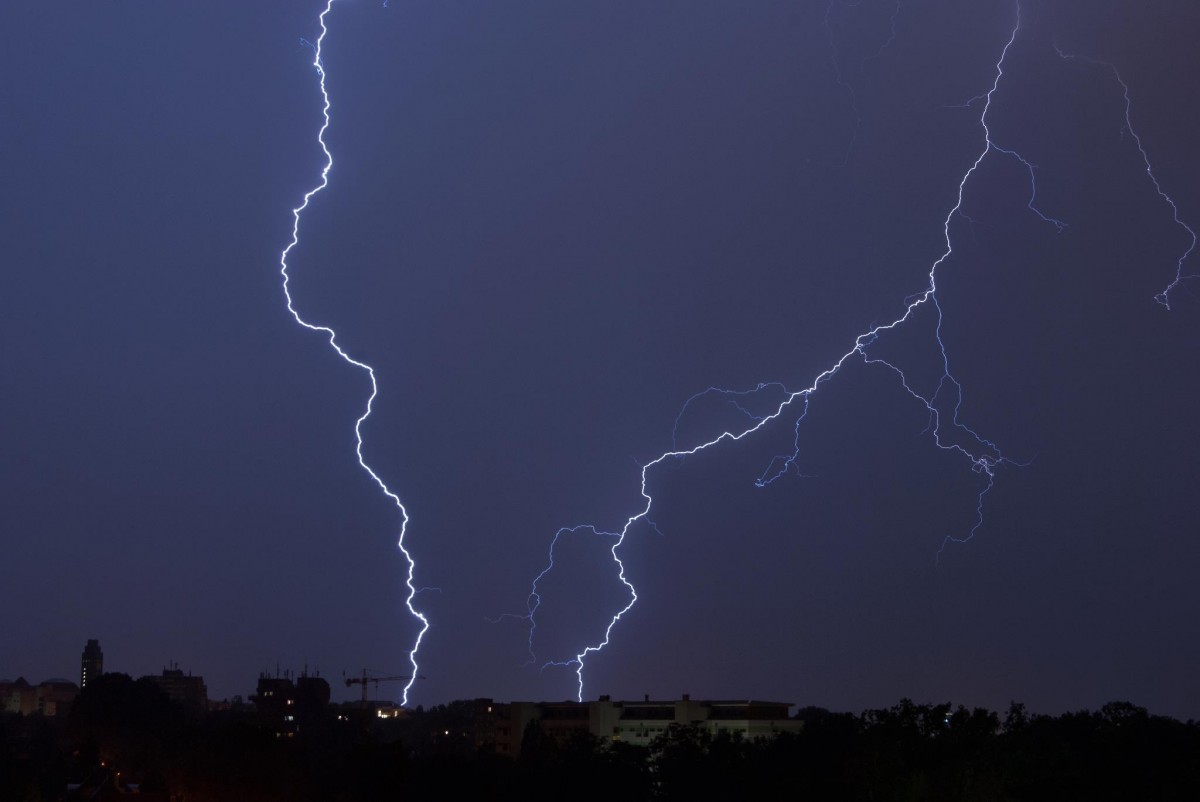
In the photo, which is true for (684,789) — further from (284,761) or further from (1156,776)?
(284,761)

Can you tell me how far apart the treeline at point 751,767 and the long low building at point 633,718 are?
11125 millimetres

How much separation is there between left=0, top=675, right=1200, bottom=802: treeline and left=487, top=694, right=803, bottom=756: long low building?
36.5 ft

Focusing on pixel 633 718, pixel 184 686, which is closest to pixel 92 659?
pixel 184 686

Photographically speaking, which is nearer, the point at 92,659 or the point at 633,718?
the point at 633,718

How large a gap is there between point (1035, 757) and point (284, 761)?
2095cm

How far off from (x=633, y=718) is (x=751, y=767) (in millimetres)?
31462

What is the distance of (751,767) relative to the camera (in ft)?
84.4

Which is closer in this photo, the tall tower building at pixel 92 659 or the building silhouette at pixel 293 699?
the building silhouette at pixel 293 699

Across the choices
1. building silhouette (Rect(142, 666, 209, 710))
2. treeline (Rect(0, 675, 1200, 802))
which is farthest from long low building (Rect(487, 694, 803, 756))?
building silhouette (Rect(142, 666, 209, 710))

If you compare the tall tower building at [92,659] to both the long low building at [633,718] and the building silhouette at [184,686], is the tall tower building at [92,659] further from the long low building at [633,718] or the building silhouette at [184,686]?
the long low building at [633,718]

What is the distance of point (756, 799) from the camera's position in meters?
23.9

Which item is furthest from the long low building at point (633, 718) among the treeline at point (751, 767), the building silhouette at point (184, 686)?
the building silhouette at point (184, 686)

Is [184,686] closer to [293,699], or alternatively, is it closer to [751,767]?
[293,699]

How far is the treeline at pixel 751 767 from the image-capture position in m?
21.8
